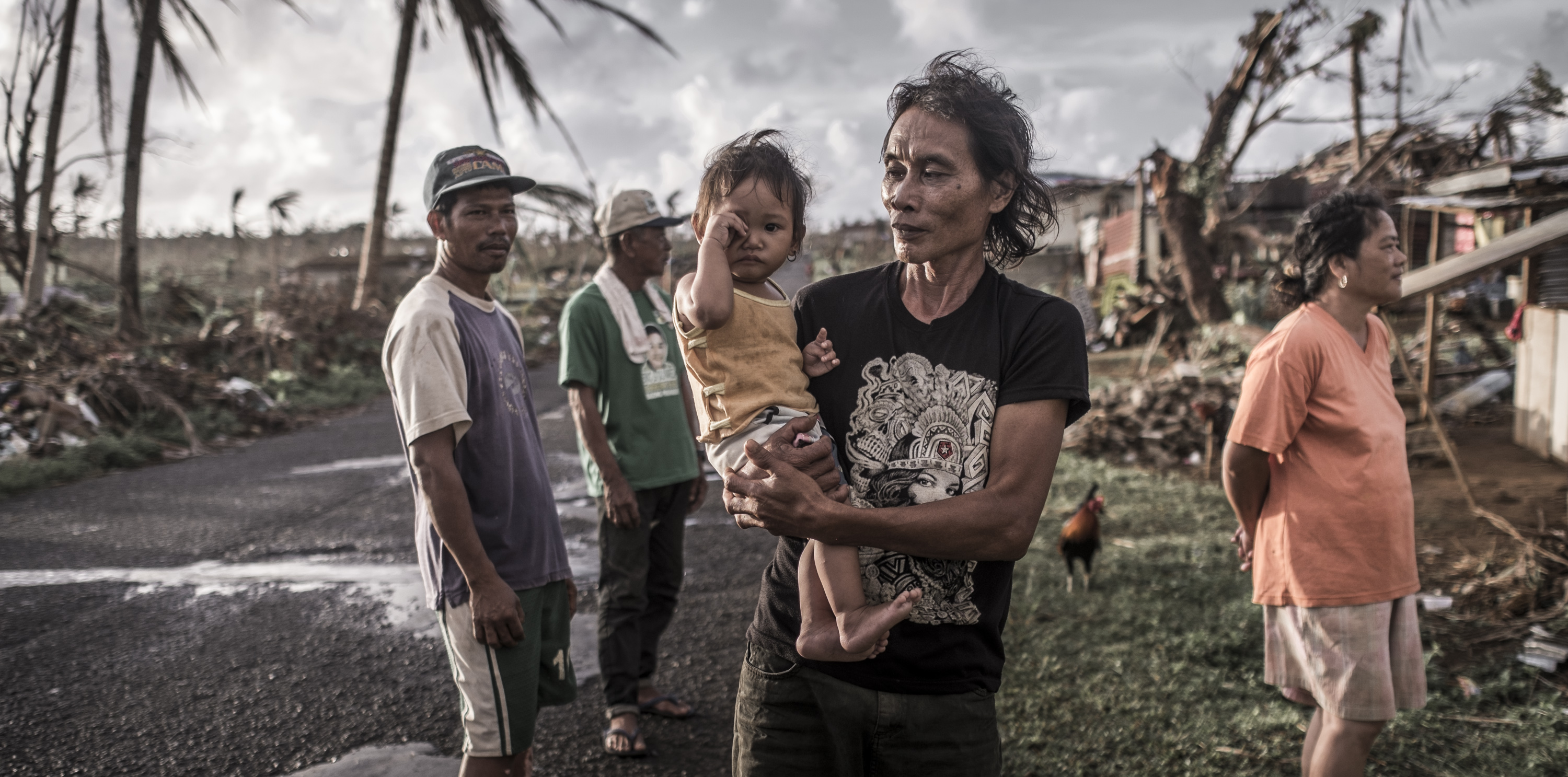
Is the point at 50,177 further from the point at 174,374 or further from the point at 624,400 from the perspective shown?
the point at 624,400

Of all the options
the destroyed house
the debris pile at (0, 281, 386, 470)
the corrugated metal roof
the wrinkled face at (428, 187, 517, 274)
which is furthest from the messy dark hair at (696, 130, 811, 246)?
the debris pile at (0, 281, 386, 470)

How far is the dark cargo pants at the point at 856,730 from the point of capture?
1.70m

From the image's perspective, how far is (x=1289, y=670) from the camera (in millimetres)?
2672

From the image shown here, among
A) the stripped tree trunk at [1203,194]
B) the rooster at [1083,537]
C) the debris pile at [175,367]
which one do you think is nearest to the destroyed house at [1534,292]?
the rooster at [1083,537]

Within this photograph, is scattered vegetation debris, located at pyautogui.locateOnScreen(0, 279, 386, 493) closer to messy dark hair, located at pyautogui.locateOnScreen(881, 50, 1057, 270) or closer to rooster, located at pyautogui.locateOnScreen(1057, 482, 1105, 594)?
rooster, located at pyautogui.locateOnScreen(1057, 482, 1105, 594)

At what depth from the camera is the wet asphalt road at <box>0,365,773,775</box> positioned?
126 inches

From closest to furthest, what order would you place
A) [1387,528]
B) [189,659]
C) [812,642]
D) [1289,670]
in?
[812,642] < [1387,528] < [1289,670] < [189,659]

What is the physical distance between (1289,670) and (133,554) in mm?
6099

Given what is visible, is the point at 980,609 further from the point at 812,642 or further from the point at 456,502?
the point at 456,502

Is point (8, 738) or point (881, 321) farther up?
point (881, 321)

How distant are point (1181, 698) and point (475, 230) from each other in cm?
325

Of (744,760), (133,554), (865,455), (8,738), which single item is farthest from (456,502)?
(133,554)

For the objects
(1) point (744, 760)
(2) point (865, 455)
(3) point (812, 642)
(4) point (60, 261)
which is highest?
(4) point (60, 261)

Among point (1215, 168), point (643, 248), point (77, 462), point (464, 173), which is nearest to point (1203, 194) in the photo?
point (1215, 168)
